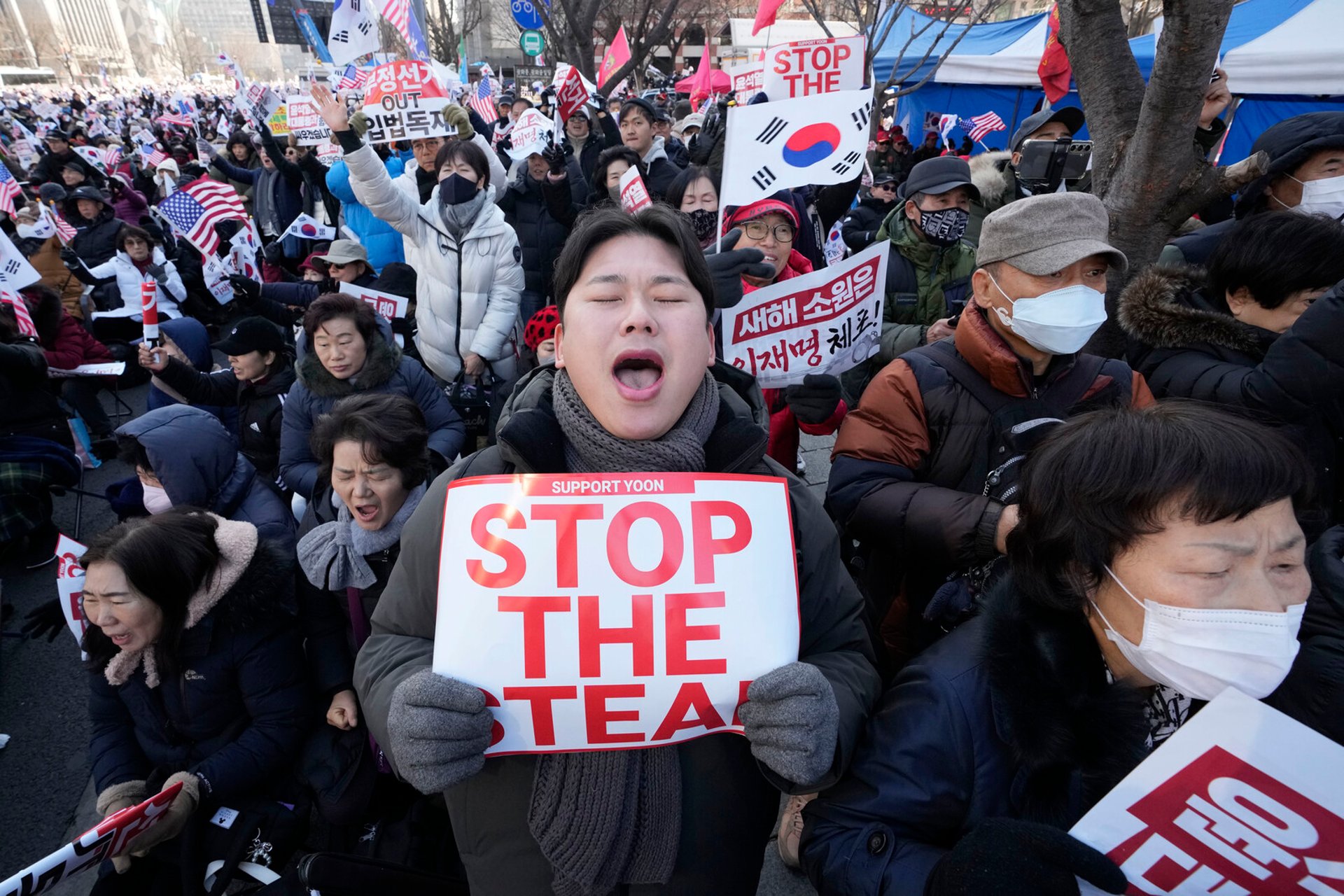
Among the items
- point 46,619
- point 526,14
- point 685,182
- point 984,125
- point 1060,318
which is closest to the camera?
point 1060,318

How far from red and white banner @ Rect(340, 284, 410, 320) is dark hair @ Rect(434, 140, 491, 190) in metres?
0.91

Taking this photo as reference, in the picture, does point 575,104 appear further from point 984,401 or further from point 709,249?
point 984,401

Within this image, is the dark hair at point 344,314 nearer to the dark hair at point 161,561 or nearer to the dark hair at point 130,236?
the dark hair at point 161,561

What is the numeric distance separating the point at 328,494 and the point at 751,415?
1829mm

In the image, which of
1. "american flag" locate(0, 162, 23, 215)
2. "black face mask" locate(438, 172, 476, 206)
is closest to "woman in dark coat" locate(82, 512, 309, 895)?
"black face mask" locate(438, 172, 476, 206)

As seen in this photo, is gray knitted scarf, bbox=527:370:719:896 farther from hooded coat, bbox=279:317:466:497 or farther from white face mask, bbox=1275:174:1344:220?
white face mask, bbox=1275:174:1344:220

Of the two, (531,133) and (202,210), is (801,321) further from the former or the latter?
(531,133)

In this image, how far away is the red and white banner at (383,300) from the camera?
4.54 m

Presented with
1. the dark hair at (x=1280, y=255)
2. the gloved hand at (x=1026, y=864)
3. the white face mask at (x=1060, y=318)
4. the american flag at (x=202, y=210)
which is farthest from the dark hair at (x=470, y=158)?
the gloved hand at (x=1026, y=864)

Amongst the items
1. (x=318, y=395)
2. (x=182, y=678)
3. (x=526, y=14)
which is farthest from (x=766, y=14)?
(x=526, y=14)

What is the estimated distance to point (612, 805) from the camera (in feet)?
4.35

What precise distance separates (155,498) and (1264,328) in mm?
4308

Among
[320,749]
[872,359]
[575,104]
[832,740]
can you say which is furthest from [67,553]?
[575,104]

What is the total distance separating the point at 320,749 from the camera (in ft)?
7.96
